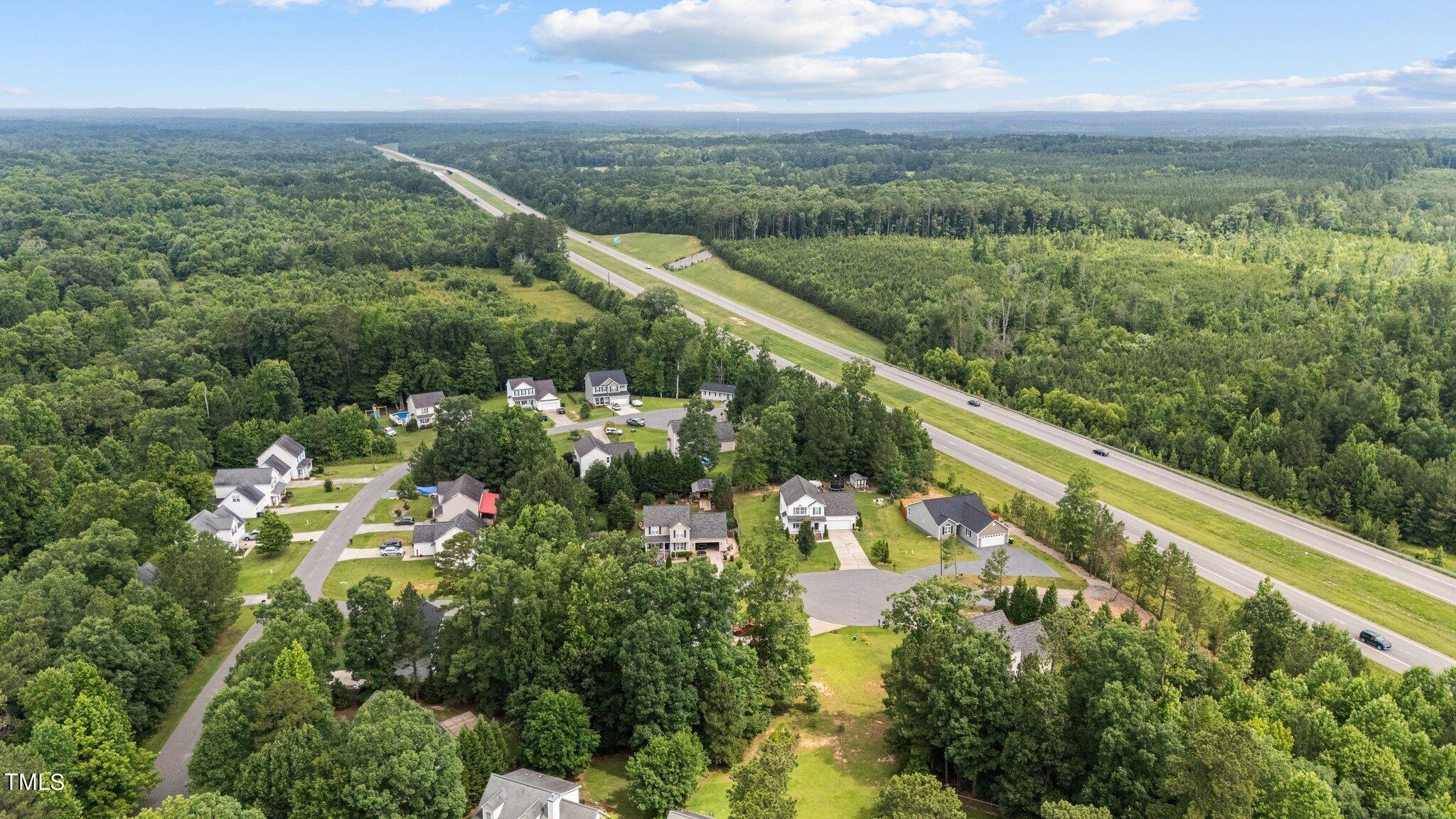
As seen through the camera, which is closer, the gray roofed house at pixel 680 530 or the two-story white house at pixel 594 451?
the gray roofed house at pixel 680 530

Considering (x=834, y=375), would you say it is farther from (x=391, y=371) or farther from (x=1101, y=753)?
(x=1101, y=753)

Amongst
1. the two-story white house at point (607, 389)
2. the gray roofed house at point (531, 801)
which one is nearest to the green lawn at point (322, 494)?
the two-story white house at point (607, 389)

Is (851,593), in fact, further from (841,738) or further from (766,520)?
(841,738)

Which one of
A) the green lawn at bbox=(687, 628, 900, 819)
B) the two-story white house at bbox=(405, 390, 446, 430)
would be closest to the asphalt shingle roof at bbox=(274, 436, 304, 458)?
the two-story white house at bbox=(405, 390, 446, 430)

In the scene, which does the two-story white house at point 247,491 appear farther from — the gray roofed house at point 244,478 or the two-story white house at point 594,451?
the two-story white house at point 594,451

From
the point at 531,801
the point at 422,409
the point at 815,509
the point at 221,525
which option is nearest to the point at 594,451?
the point at 815,509

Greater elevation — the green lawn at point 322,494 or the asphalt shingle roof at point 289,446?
the asphalt shingle roof at point 289,446

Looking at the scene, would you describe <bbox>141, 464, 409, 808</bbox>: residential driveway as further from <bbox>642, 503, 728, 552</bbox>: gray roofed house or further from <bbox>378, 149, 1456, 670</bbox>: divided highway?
<bbox>378, 149, 1456, 670</bbox>: divided highway
